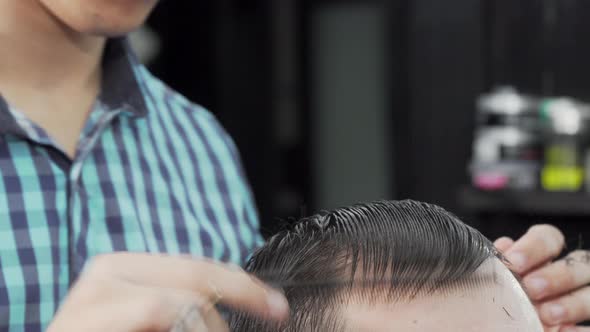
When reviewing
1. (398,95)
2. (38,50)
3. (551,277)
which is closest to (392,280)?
(551,277)

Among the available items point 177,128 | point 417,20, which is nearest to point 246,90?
point 417,20

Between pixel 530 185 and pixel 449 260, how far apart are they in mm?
2743

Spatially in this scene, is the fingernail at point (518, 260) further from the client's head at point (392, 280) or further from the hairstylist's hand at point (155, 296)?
the hairstylist's hand at point (155, 296)

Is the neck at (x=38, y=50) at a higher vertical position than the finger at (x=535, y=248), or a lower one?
higher

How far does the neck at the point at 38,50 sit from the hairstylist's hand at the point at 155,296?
0.61 metres

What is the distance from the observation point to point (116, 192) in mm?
1378

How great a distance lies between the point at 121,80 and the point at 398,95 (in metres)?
3.46

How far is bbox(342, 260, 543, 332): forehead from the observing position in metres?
0.91

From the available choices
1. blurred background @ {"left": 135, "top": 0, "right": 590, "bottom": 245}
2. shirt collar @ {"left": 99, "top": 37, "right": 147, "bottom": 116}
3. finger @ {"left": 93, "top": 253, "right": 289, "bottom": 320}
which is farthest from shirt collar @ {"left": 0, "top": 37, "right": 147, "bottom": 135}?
blurred background @ {"left": 135, "top": 0, "right": 590, "bottom": 245}

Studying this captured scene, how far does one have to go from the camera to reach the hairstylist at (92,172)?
1226 millimetres

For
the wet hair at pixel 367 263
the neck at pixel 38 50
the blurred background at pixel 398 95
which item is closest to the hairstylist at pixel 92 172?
the neck at pixel 38 50

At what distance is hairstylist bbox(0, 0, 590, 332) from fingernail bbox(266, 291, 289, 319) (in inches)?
10.8

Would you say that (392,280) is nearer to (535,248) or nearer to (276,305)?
(276,305)

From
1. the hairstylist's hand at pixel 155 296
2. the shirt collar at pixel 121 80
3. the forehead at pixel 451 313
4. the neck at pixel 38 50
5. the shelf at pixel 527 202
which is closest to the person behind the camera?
the hairstylist's hand at pixel 155 296
